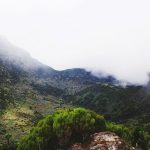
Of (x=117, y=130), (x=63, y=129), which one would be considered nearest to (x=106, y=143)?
(x=63, y=129)

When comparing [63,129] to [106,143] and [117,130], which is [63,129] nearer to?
[106,143]

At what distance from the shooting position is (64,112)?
277 feet

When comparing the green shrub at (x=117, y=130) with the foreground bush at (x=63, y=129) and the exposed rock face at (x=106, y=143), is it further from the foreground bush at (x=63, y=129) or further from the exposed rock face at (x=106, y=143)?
the exposed rock face at (x=106, y=143)

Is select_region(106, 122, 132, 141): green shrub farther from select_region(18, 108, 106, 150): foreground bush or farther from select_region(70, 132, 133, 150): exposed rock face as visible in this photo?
select_region(70, 132, 133, 150): exposed rock face

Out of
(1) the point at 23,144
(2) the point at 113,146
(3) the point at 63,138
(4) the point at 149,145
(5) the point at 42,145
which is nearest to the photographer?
(2) the point at 113,146

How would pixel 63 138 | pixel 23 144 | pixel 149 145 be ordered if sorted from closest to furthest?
1. pixel 63 138
2. pixel 23 144
3. pixel 149 145

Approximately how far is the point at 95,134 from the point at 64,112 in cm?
1547

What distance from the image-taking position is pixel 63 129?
75.6 meters

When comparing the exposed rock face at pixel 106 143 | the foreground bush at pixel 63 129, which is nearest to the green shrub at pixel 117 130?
the foreground bush at pixel 63 129

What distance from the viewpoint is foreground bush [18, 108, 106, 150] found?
7406cm

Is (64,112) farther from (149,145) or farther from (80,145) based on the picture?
(149,145)

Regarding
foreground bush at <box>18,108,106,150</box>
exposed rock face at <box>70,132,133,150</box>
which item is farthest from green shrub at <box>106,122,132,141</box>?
exposed rock face at <box>70,132,133,150</box>

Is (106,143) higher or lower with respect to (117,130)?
lower

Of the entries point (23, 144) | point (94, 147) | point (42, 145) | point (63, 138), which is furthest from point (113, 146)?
point (23, 144)
